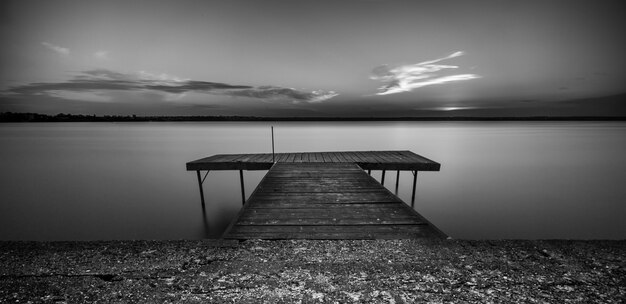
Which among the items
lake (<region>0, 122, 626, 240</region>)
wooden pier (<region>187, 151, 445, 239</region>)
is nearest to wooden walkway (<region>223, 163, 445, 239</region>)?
wooden pier (<region>187, 151, 445, 239</region>)

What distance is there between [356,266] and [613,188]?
2081cm

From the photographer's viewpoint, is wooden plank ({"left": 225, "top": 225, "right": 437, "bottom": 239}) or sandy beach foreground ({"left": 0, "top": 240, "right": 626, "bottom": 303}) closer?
sandy beach foreground ({"left": 0, "top": 240, "right": 626, "bottom": 303})

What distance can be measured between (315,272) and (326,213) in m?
1.98

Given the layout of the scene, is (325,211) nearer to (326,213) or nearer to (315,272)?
(326,213)

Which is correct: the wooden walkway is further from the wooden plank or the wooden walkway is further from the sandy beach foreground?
the sandy beach foreground

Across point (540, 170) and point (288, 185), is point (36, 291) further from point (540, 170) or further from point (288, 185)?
point (540, 170)

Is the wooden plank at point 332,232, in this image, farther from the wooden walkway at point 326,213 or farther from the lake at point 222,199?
the lake at point 222,199

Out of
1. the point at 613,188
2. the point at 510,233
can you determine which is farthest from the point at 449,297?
the point at 613,188

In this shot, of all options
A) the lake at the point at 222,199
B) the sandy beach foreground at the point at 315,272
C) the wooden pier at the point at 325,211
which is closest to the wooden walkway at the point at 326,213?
the wooden pier at the point at 325,211

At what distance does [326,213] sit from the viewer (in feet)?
13.3

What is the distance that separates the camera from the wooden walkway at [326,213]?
3292 mm

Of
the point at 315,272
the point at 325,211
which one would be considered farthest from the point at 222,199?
the point at 315,272

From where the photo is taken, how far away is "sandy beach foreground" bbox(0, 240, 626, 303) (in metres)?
1.82

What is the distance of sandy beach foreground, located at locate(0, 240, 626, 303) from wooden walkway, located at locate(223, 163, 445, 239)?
73 centimetres
